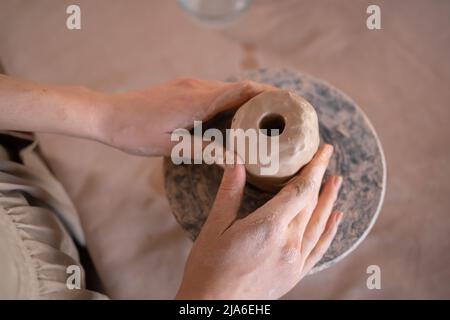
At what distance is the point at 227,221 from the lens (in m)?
0.71

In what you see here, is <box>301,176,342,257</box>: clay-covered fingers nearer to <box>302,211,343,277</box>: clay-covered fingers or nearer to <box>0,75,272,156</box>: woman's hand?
<box>302,211,343,277</box>: clay-covered fingers

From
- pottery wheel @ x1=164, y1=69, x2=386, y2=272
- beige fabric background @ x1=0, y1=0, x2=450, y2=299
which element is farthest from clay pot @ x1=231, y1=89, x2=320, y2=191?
beige fabric background @ x1=0, y1=0, x2=450, y2=299

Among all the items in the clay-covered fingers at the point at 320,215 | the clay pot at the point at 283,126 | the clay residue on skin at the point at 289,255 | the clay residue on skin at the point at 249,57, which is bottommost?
the clay residue on skin at the point at 289,255


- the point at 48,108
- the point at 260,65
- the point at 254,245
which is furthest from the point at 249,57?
the point at 254,245

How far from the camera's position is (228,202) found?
717mm

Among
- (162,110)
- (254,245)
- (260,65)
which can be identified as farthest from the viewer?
(260,65)

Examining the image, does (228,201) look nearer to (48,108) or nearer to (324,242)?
(324,242)

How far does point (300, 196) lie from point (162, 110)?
325 millimetres

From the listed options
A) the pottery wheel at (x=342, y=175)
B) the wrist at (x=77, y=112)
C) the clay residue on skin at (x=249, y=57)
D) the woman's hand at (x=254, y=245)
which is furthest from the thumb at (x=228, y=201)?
the clay residue on skin at (x=249, y=57)

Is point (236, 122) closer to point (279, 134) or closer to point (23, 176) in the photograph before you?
point (279, 134)

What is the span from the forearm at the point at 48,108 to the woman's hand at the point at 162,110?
1.4 inches

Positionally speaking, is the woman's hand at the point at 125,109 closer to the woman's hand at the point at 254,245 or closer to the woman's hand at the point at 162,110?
the woman's hand at the point at 162,110

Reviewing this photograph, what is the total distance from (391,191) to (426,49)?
51 centimetres

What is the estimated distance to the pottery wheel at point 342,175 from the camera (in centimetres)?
83
